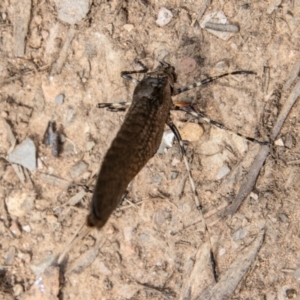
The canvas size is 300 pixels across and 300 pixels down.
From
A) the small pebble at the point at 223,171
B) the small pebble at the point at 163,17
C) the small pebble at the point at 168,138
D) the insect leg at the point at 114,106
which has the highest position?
the small pebble at the point at 163,17

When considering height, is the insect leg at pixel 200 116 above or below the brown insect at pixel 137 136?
below

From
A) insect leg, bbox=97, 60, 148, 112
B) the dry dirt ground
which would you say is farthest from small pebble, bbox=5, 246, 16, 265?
insect leg, bbox=97, 60, 148, 112

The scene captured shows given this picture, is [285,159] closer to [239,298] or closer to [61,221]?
[239,298]

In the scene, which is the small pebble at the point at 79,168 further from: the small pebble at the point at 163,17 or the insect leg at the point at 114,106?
the small pebble at the point at 163,17

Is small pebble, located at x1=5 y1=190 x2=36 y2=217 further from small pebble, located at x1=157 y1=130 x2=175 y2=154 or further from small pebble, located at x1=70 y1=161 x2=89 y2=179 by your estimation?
small pebble, located at x1=157 y1=130 x2=175 y2=154

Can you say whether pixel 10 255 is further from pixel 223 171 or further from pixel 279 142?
pixel 279 142

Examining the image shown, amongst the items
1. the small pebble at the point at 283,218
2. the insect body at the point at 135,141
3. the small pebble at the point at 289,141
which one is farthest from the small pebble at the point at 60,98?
the small pebble at the point at 283,218
